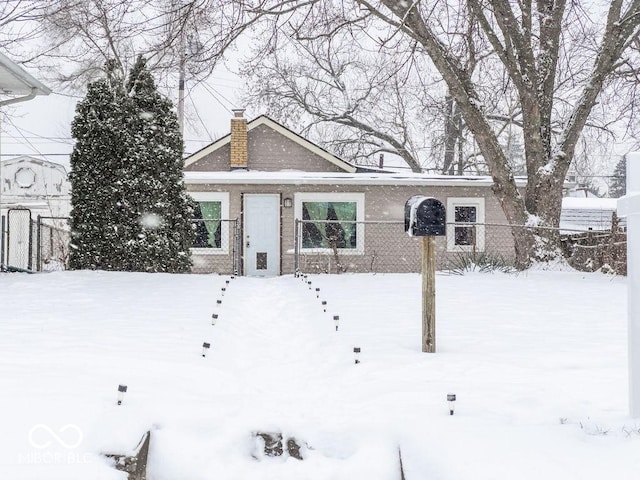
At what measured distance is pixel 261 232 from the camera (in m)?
16.8

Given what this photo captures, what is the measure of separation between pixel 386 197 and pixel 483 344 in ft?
38.4

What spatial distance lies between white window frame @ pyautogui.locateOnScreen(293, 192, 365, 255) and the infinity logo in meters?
13.8

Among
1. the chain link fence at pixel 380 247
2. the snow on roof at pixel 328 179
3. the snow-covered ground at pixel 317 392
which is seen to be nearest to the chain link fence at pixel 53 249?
the snow on roof at pixel 328 179

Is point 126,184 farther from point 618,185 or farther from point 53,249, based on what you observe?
point 618,185

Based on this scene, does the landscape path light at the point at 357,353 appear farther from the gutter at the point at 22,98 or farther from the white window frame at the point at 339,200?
the white window frame at the point at 339,200

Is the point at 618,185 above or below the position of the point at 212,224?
above

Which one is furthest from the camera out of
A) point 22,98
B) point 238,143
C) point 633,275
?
point 238,143

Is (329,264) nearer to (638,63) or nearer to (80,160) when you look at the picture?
(80,160)

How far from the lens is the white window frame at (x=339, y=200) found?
55.3ft

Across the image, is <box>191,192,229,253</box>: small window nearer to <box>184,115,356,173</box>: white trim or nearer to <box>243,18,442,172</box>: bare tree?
<box>184,115,356,173</box>: white trim

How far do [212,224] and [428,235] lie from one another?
12349mm

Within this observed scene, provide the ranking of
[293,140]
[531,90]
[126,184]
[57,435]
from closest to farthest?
1. [57,435]
2. [126,184]
3. [531,90]
4. [293,140]

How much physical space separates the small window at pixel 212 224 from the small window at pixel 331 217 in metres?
2.01

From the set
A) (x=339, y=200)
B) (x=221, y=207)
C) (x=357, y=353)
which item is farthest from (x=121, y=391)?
(x=339, y=200)
